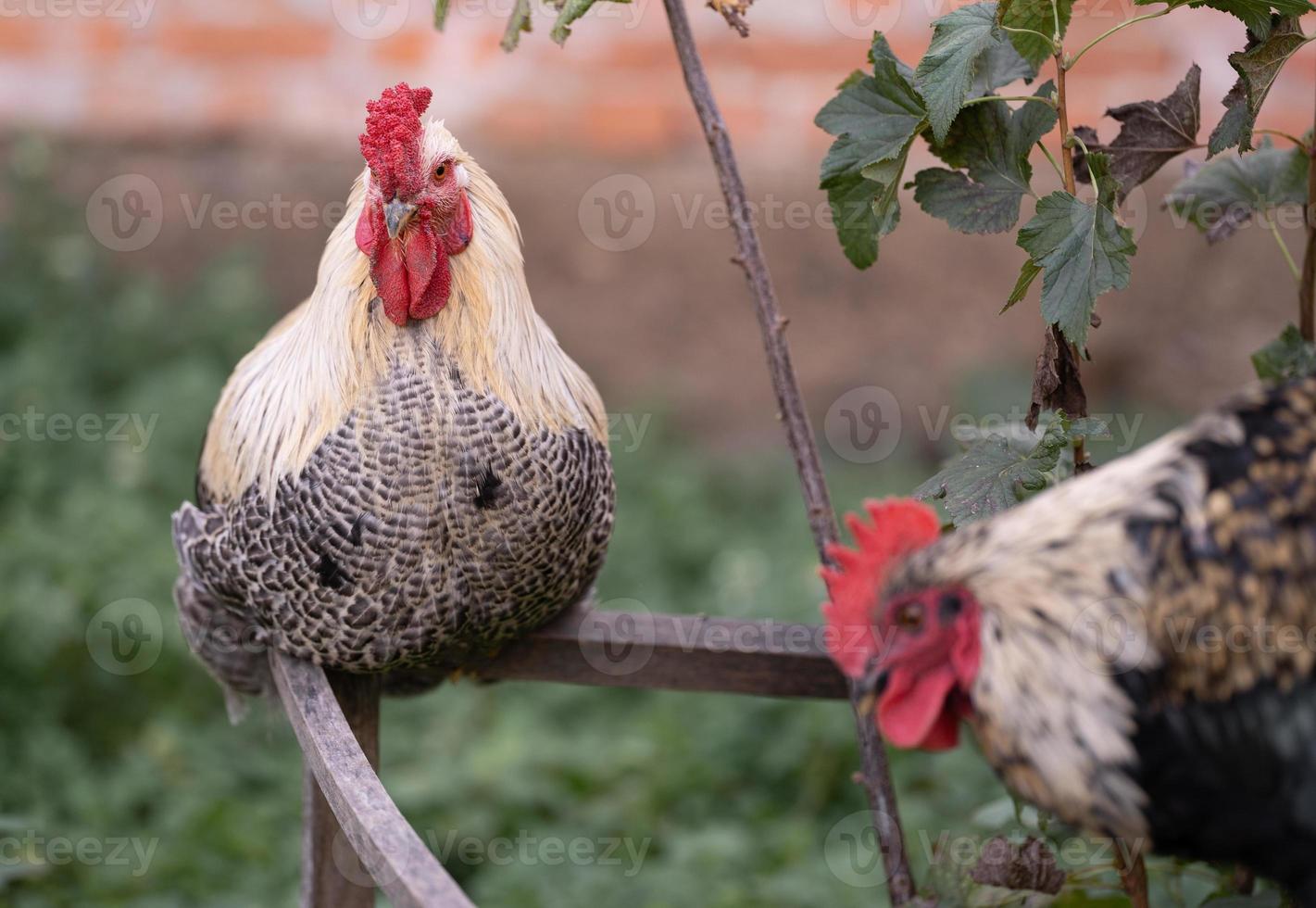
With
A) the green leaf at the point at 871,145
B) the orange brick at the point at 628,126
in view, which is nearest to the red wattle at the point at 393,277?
the green leaf at the point at 871,145

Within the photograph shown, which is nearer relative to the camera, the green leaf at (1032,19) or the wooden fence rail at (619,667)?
the green leaf at (1032,19)

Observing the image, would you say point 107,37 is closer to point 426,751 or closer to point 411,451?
point 426,751


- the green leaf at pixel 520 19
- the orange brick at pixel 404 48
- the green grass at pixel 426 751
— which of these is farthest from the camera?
the orange brick at pixel 404 48

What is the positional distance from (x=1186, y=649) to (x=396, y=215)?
1.34 metres

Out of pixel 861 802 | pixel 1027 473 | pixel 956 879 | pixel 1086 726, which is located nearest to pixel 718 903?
pixel 861 802

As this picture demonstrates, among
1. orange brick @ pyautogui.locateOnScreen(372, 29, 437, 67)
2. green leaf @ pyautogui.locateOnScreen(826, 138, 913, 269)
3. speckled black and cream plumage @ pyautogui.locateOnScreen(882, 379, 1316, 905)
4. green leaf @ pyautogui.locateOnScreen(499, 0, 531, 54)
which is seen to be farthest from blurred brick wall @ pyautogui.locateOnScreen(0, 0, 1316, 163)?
speckled black and cream plumage @ pyautogui.locateOnScreen(882, 379, 1316, 905)

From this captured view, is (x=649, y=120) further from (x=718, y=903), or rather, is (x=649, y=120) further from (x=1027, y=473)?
(x=1027, y=473)

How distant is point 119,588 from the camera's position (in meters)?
4.02

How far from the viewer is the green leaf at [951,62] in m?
1.85

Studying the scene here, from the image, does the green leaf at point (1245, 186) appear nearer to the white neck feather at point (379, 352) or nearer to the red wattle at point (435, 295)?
the white neck feather at point (379, 352)

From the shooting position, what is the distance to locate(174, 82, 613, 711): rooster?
2105 millimetres

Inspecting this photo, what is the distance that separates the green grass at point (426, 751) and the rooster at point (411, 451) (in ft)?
2.42

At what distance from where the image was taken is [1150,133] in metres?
2.09

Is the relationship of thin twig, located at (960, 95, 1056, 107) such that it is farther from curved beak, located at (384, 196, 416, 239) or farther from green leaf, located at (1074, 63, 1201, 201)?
curved beak, located at (384, 196, 416, 239)
